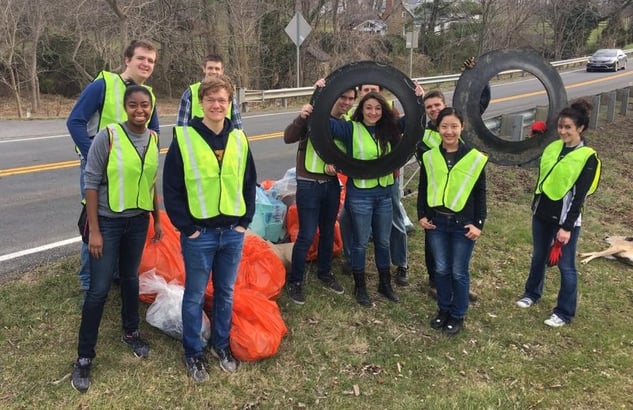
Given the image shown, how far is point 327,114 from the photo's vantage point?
157 inches

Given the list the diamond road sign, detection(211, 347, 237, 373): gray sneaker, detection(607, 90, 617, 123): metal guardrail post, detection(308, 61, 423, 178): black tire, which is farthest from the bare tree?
detection(607, 90, 617, 123): metal guardrail post

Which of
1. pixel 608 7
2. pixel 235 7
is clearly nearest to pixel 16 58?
pixel 235 7

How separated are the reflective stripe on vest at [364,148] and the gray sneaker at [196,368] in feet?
5.74

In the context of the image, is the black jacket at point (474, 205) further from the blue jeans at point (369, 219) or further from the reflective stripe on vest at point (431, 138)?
the blue jeans at point (369, 219)

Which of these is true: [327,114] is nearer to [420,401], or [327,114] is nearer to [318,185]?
[318,185]

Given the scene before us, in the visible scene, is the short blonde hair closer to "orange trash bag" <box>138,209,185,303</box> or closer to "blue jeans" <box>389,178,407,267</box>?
"orange trash bag" <box>138,209,185,303</box>

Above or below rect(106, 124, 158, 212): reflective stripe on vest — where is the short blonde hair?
above

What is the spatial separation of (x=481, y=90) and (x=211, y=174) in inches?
118

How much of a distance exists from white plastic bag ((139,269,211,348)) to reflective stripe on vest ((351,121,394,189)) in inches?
61.5

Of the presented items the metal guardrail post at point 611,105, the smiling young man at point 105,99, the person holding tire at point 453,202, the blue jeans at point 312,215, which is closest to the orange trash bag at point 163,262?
the smiling young man at point 105,99

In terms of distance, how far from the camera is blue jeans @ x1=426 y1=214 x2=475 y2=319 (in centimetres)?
391

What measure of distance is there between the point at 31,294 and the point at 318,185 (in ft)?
7.79

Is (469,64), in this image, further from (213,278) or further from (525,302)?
(213,278)

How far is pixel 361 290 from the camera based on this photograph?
4434mm
